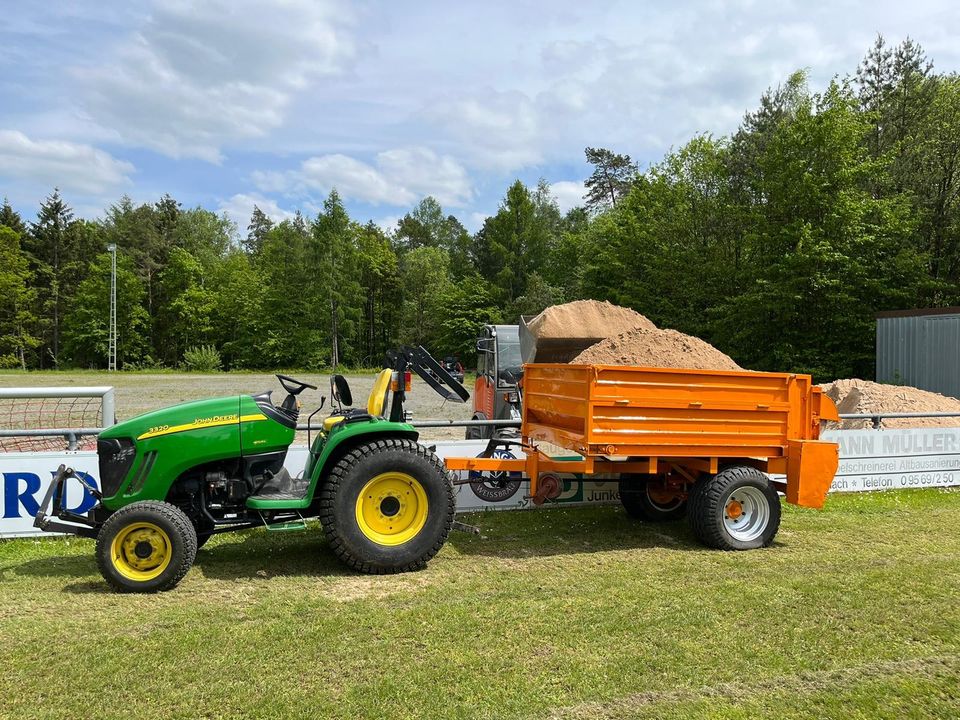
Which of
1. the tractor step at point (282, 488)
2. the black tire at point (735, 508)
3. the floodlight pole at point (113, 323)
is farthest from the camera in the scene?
the floodlight pole at point (113, 323)

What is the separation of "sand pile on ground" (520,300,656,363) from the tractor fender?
286 inches

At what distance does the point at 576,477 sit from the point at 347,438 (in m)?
2.84

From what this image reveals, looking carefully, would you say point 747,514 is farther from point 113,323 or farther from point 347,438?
point 113,323

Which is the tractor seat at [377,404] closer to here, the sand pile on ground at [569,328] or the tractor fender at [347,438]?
the tractor fender at [347,438]

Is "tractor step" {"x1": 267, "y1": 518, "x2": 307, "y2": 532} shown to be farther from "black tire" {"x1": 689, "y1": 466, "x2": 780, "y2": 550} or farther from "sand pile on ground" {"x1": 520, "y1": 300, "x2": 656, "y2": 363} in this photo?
"sand pile on ground" {"x1": 520, "y1": 300, "x2": 656, "y2": 363}

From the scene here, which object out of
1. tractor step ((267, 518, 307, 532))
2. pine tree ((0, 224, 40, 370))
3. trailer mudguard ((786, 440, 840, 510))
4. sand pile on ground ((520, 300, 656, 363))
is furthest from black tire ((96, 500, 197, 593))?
pine tree ((0, 224, 40, 370))

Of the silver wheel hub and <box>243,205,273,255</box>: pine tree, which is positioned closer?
the silver wheel hub

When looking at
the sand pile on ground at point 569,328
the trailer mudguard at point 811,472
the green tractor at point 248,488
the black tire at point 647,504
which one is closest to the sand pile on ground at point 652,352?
the sand pile on ground at point 569,328

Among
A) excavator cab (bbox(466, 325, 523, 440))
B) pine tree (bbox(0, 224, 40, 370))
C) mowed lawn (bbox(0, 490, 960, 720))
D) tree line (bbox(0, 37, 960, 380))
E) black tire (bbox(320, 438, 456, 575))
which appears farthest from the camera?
pine tree (bbox(0, 224, 40, 370))

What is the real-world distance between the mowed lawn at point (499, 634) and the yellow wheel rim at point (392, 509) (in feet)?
1.09

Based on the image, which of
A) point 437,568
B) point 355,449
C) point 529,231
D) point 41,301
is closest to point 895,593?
point 437,568

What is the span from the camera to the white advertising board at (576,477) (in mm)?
6281

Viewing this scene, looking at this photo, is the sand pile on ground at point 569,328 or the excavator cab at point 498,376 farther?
the sand pile on ground at point 569,328

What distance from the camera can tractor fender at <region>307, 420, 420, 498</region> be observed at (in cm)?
527
